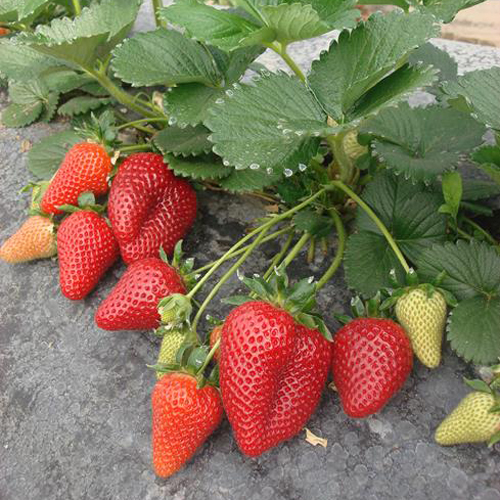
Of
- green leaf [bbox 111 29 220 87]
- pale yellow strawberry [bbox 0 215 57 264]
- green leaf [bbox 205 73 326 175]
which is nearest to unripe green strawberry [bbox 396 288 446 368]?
green leaf [bbox 205 73 326 175]

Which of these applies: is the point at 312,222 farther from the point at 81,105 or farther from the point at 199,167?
the point at 81,105

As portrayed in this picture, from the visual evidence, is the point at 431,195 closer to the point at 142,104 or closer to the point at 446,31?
the point at 142,104

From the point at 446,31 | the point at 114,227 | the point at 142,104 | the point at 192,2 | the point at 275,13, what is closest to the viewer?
the point at 275,13

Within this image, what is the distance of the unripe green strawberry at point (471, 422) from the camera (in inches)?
28.2

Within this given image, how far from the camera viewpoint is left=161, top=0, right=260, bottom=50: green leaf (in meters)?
0.79

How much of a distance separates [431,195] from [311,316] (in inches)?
11.2

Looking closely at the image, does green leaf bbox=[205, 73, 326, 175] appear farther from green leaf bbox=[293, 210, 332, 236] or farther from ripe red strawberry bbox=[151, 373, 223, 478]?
ripe red strawberry bbox=[151, 373, 223, 478]

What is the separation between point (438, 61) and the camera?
1.05m

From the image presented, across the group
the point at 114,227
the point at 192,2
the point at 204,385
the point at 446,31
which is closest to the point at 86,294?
the point at 114,227

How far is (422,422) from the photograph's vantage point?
0.79 meters

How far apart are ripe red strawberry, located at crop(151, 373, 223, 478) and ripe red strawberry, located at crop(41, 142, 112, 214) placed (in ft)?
1.26

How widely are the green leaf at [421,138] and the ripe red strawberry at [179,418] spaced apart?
39 cm

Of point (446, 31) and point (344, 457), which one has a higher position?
point (344, 457)

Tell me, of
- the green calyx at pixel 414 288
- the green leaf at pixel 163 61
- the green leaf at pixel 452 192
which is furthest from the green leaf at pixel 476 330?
Answer: the green leaf at pixel 163 61
